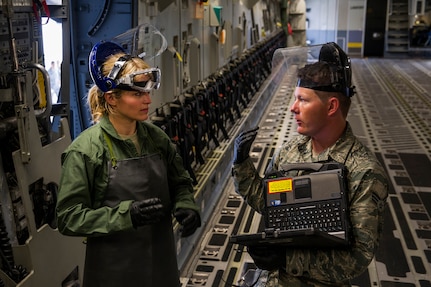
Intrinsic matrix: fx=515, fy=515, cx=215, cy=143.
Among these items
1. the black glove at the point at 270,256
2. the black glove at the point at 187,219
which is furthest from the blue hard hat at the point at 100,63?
the black glove at the point at 270,256

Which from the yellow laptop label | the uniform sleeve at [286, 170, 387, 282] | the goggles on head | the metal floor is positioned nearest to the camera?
the uniform sleeve at [286, 170, 387, 282]

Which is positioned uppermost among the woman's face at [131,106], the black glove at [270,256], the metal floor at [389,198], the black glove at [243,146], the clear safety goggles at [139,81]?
the clear safety goggles at [139,81]

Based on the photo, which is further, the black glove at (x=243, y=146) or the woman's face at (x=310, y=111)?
the black glove at (x=243, y=146)

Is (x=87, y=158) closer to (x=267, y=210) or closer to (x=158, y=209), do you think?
(x=158, y=209)

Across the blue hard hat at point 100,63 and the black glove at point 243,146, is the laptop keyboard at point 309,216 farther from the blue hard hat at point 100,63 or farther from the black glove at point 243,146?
the blue hard hat at point 100,63

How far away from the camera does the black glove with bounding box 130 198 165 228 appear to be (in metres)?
2.04

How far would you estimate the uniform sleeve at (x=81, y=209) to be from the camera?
2053 millimetres

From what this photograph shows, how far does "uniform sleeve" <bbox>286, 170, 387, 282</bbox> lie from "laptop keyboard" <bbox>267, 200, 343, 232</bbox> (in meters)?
0.07

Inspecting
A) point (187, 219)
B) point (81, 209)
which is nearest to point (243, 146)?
point (187, 219)

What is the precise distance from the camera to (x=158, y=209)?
2.07m

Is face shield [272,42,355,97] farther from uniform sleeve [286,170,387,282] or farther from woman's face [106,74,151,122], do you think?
woman's face [106,74,151,122]

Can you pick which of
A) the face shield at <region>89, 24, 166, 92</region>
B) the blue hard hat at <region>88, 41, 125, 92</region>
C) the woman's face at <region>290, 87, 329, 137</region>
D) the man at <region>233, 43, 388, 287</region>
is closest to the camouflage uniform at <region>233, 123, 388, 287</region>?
the man at <region>233, 43, 388, 287</region>

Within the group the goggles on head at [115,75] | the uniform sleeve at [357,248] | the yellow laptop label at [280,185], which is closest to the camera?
the uniform sleeve at [357,248]

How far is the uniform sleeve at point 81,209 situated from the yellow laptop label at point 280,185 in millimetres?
581
